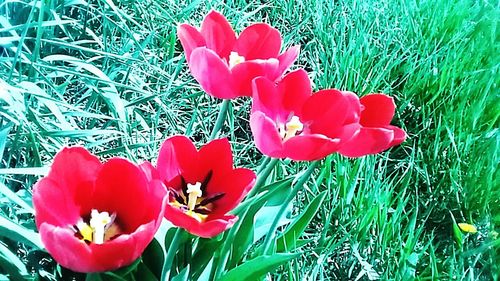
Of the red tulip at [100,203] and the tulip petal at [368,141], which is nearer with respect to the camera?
the red tulip at [100,203]

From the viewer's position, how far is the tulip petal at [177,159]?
80cm

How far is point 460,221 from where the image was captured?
144cm

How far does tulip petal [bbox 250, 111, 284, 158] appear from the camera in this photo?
29.0 inches

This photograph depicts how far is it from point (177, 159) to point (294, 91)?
0.16 metres

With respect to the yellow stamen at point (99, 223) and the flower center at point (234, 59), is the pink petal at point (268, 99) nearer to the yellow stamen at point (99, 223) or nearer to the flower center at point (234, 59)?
the flower center at point (234, 59)

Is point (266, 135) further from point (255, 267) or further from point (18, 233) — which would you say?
point (18, 233)

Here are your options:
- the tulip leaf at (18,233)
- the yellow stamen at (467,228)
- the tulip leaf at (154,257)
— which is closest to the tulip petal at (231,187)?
the tulip leaf at (154,257)

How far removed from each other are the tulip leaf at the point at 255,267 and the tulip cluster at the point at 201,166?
8 cm

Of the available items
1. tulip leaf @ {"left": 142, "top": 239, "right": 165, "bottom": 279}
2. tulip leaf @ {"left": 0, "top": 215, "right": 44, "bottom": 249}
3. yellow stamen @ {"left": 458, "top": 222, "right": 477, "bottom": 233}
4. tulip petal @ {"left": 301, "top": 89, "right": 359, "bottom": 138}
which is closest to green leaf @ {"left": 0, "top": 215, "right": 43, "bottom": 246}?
tulip leaf @ {"left": 0, "top": 215, "right": 44, "bottom": 249}

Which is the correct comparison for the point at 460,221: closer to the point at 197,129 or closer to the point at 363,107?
the point at 197,129

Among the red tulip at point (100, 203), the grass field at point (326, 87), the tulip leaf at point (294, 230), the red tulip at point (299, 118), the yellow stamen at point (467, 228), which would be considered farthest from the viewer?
the yellow stamen at point (467, 228)

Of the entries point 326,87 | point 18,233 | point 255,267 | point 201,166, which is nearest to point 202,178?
point 201,166

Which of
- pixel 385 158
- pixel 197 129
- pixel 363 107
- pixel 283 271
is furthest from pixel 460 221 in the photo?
pixel 363 107

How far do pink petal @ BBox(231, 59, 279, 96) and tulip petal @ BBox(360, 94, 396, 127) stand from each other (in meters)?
0.12
